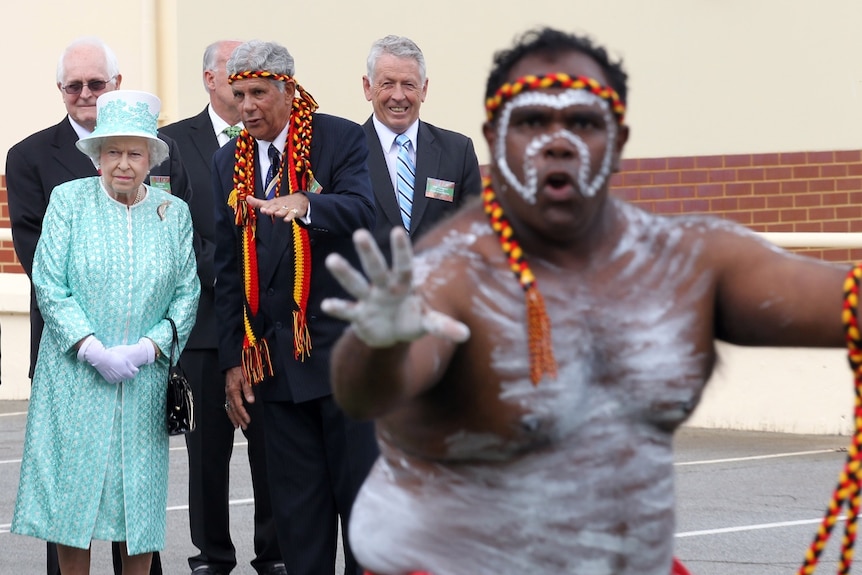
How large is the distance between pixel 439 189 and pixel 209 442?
5.17 ft

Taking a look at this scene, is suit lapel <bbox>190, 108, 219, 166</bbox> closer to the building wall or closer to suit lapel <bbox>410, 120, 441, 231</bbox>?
suit lapel <bbox>410, 120, 441, 231</bbox>

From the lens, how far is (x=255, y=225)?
600 cm

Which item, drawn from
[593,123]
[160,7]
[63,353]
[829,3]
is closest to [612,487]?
[593,123]

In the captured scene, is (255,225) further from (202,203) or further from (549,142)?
(549,142)

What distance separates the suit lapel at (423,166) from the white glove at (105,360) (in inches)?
54.3

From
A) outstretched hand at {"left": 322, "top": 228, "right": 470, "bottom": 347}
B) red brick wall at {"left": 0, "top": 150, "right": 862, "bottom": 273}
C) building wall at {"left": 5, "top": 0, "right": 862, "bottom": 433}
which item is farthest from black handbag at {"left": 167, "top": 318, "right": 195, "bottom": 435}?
red brick wall at {"left": 0, "top": 150, "right": 862, "bottom": 273}

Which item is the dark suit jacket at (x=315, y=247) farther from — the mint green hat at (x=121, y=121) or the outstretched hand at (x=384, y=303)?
the outstretched hand at (x=384, y=303)

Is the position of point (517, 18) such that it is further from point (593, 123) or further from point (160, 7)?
point (593, 123)

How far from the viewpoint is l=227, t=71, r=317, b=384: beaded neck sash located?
589 cm

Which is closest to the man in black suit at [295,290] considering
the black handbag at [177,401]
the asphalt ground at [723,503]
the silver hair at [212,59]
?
the black handbag at [177,401]

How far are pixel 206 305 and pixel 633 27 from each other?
520cm

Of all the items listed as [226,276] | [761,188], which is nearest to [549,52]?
[226,276]

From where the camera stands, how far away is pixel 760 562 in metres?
Answer: 7.19

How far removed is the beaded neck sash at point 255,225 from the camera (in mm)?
5891
